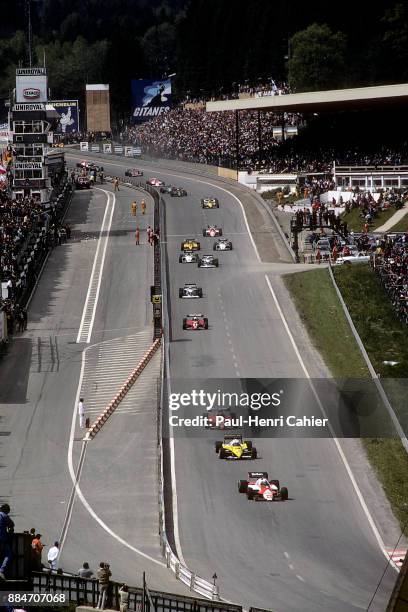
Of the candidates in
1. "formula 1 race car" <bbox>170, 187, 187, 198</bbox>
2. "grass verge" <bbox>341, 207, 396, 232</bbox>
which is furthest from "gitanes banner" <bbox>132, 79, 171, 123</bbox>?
"grass verge" <bbox>341, 207, 396, 232</bbox>

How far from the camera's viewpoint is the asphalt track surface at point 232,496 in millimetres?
39688

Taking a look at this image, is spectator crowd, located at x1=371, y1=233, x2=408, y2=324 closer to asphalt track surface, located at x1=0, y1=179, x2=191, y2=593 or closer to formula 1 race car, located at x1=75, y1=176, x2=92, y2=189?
asphalt track surface, located at x1=0, y1=179, x2=191, y2=593

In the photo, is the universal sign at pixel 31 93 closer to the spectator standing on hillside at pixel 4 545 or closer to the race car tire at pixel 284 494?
the race car tire at pixel 284 494

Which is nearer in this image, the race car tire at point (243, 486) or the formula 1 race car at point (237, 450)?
the race car tire at point (243, 486)

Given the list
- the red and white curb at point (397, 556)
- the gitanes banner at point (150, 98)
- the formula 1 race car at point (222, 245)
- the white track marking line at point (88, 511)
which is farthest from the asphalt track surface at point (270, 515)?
the gitanes banner at point (150, 98)

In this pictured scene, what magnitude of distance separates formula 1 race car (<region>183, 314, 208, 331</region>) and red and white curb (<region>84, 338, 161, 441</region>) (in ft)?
11.5

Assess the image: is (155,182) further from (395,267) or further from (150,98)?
(395,267)

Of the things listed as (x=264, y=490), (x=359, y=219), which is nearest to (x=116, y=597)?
(x=264, y=490)

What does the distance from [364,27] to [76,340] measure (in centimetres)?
11802

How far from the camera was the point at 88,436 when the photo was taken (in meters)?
55.7

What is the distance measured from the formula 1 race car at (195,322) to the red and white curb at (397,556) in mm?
31469

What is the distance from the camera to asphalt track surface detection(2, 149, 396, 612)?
130 ft

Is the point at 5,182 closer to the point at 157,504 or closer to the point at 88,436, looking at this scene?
the point at 88,436

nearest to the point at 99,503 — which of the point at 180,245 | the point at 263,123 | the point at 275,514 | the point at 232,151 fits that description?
the point at 275,514
